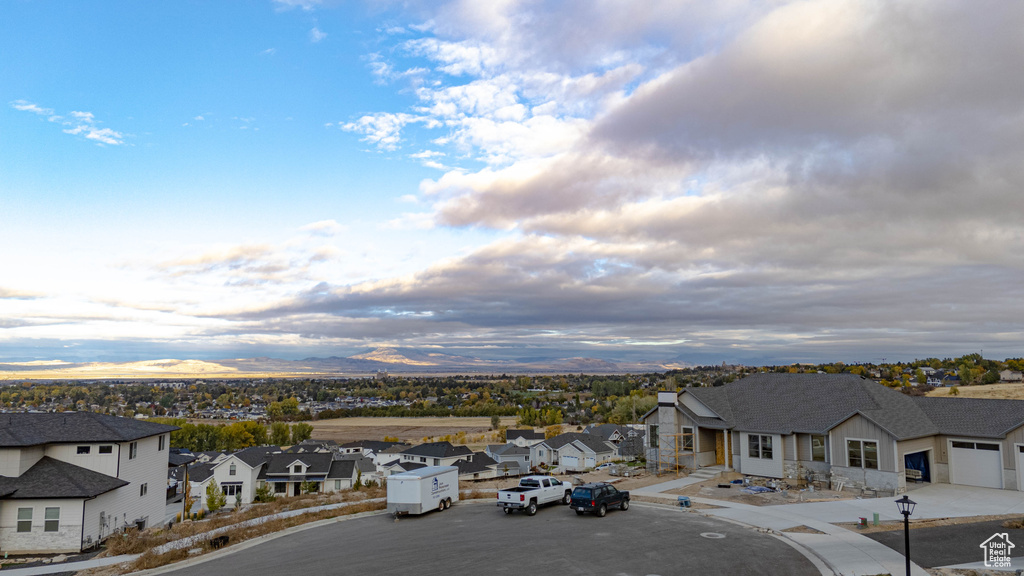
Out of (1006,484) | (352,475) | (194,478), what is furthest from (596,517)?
(194,478)

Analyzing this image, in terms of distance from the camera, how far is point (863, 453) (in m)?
34.8

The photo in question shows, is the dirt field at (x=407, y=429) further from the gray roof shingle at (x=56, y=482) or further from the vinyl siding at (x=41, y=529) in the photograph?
the vinyl siding at (x=41, y=529)

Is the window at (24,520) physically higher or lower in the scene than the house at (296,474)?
higher

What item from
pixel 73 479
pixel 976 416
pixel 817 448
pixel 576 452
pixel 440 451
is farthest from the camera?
pixel 440 451

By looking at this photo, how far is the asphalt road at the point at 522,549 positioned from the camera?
1923cm

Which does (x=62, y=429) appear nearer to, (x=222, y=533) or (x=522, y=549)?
(x=222, y=533)

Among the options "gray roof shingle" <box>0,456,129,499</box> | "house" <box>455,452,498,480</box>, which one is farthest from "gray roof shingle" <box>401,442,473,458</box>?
"gray roof shingle" <box>0,456,129,499</box>

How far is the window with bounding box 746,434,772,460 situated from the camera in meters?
39.1

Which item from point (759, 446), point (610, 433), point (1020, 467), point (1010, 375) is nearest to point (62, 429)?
point (759, 446)

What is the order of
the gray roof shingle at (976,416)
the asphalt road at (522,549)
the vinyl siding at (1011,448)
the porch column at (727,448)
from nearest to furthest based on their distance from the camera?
the asphalt road at (522,549) < the vinyl siding at (1011,448) < the gray roof shingle at (976,416) < the porch column at (727,448)

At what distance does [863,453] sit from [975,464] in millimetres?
6790

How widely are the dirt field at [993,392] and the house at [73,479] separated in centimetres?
8978

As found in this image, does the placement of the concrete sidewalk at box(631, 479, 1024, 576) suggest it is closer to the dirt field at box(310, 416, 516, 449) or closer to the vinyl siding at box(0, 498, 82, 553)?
the vinyl siding at box(0, 498, 82, 553)

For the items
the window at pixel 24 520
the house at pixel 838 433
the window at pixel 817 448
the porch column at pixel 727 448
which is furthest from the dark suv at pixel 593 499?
the window at pixel 24 520
